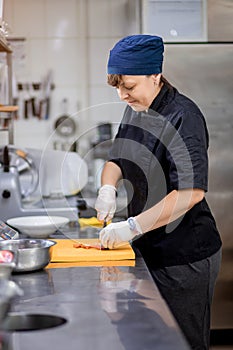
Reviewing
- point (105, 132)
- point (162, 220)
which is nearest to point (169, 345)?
point (162, 220)

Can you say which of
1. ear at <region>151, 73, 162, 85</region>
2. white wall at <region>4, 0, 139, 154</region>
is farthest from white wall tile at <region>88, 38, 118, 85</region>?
ear at <region>151, 73, 162, 85</region>

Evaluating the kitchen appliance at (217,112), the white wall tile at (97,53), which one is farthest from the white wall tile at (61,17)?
the kitchen appliance at (217,112)

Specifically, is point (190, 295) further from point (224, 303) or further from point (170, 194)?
point (224, 303)

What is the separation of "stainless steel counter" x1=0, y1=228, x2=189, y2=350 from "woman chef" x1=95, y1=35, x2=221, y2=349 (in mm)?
194

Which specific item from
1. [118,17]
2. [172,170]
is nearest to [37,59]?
[118,17]

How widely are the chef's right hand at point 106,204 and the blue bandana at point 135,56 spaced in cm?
51

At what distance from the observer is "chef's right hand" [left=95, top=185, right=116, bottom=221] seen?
2.38 m

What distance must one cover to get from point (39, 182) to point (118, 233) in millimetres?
1573

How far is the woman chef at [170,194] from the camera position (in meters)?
2.06

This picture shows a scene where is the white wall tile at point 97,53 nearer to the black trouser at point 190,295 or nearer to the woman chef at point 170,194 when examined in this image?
the woman chef at point 170,194

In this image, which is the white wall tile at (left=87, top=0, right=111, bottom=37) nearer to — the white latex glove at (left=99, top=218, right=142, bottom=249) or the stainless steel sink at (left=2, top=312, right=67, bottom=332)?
the white latex glove at (left=99, top=218, right=142, bottom=249)

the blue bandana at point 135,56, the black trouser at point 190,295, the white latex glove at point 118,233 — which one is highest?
the blue bandana at point 135,56

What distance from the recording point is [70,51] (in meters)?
4.33

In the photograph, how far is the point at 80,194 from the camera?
3.77 m
